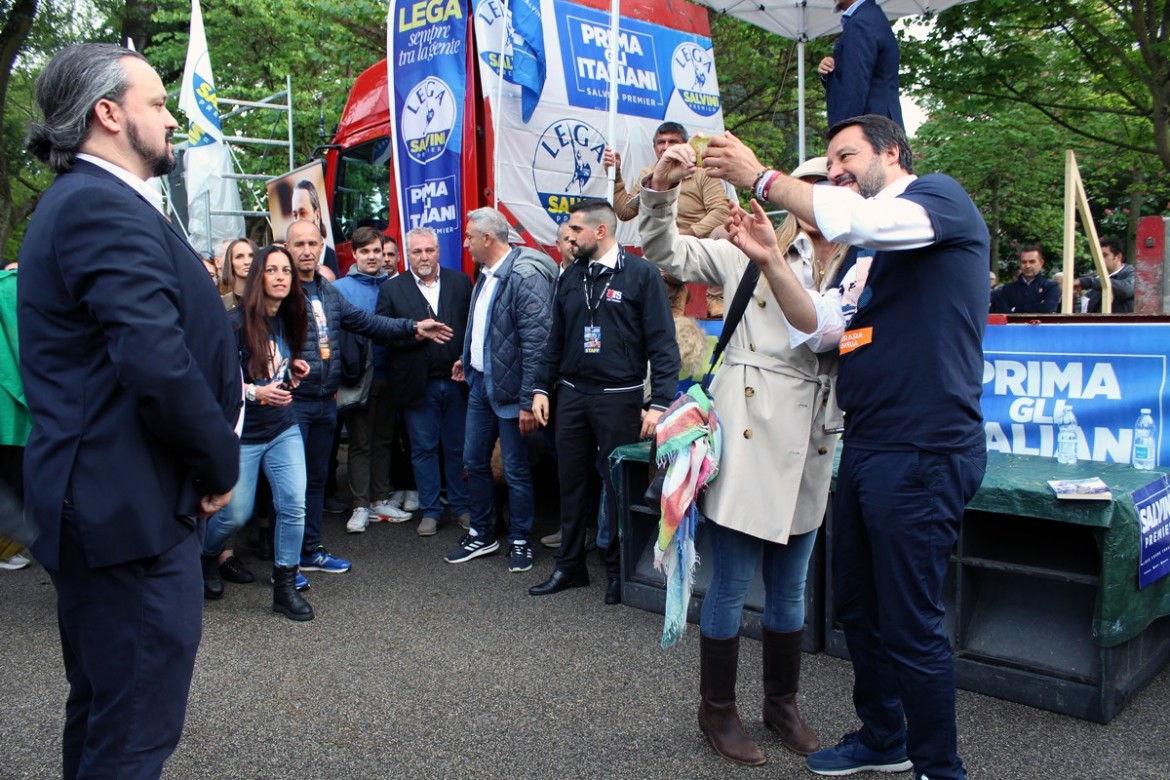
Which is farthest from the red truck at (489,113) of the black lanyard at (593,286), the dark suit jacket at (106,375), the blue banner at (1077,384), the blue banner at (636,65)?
the dark suit jacket at (106,375)

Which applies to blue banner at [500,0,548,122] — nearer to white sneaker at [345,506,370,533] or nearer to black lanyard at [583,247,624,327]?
A: black lanyard at [583,247,624,327]

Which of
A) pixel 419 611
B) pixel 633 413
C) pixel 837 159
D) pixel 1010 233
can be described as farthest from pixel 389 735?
pixel 1010 233

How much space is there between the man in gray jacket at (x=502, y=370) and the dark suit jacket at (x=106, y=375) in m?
3.35

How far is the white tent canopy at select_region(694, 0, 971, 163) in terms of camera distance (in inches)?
310

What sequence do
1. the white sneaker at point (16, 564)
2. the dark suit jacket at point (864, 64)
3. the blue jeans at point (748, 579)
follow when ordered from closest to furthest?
the blue jeans at point (748, 579) → the dark suit jacket at point (864, 64) → the white sneaker at point (16, 564)

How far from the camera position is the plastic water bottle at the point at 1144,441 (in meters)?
4.17

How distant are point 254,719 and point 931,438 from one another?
272 centimetres

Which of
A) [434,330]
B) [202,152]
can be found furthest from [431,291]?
[202,152]

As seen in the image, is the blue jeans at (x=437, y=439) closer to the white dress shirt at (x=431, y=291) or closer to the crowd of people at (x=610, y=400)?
the white dress shirt at (x=431, y=291)

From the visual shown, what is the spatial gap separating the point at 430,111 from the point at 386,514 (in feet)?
10.3

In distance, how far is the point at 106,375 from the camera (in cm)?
196

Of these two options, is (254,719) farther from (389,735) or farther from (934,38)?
(934,38)

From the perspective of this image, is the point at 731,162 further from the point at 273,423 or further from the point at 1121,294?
the point at 1121,294

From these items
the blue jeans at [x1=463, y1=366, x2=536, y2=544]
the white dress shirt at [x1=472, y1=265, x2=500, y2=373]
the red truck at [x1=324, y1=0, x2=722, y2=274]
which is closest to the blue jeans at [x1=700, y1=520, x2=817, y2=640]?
the blue jeans at [x1=463, y1=366, x2=536, y2=544]
